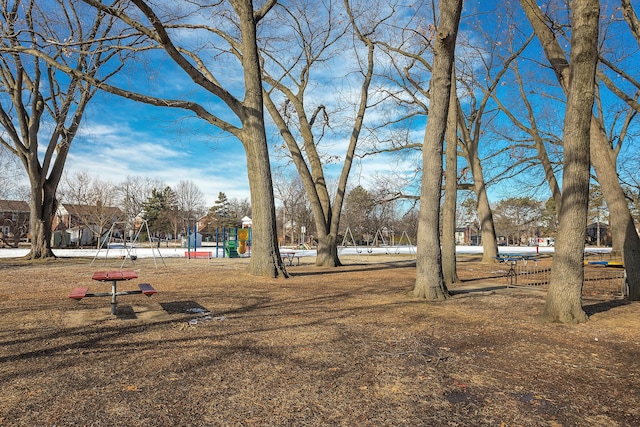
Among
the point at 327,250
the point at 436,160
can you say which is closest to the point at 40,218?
the point at 327,250

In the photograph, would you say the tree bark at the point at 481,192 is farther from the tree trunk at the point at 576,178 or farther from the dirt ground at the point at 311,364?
the tree trunk at the point at 576,178

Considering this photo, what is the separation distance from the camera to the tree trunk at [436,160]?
8.67 m

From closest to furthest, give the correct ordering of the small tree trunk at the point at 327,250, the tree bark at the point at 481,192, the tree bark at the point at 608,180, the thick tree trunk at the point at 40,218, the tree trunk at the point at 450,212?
the tree bark at the point at 608,180, the tree trunk at the point at 450,212, the small tree trunk at the point at 327,250, the thick tree trunk at the point at 40,218, the tree bark at the point at 481,192

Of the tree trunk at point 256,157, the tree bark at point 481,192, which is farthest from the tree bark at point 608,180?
the tree bark at point 481,192

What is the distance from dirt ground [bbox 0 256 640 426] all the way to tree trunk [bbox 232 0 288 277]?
3.99 m

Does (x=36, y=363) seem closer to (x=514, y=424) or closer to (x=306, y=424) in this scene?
(x=306, y=424)

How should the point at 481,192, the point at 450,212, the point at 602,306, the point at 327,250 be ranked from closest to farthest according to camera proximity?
the point at 602,306, the point at 450,212, the point at 327,250, the point at 481,192

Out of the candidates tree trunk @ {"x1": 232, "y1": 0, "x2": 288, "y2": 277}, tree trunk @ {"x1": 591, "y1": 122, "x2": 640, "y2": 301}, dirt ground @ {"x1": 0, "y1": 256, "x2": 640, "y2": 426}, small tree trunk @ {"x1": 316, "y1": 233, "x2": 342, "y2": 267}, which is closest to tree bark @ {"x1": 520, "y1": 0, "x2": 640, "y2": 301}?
tree trunk @ {"x1": 591, "y1": 122, "x2": 640, "y2": 301}

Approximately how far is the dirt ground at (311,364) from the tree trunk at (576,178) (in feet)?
1.46

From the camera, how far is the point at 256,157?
11.9 meters

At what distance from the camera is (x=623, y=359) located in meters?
4.65

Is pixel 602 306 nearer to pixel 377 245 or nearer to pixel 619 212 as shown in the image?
pixel 619 212

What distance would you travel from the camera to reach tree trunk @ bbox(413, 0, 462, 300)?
8672 mm

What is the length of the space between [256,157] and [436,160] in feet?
16.6
